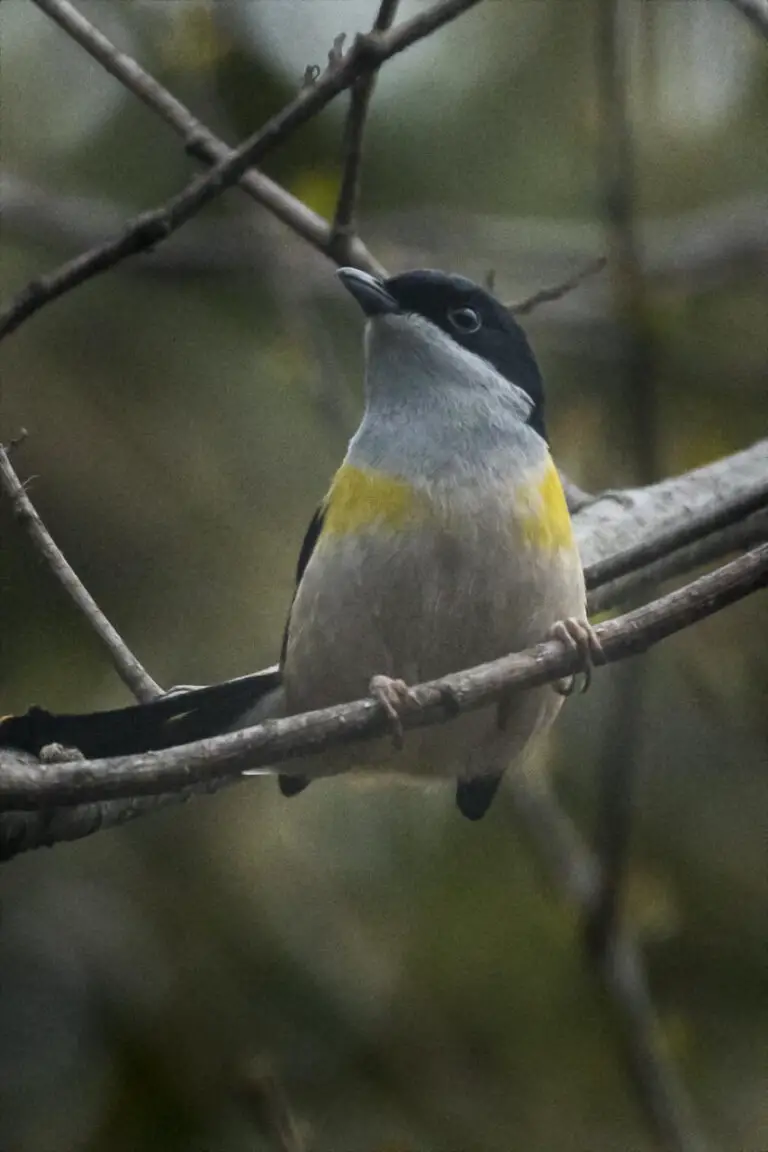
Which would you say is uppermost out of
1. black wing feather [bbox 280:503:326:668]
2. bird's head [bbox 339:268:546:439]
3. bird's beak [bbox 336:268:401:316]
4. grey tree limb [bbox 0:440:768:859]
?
bird's beak [bbox 336:268:401:316]

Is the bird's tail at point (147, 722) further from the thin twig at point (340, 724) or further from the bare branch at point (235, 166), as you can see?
the bare branch at point (235, 166)

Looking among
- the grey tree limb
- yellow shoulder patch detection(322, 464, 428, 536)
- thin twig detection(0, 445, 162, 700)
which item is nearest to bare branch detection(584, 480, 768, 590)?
the grey tree limb

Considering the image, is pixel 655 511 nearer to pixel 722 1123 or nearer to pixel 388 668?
pixel 388 668

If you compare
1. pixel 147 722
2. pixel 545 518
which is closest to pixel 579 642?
pixel 545 518

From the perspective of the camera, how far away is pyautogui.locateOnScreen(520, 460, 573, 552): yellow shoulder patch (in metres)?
1.17

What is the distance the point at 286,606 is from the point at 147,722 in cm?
20

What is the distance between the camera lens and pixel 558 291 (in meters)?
1.37

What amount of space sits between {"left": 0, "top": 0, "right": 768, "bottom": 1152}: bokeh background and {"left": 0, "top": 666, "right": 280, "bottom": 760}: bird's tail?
0.12ft

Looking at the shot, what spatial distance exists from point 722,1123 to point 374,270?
96cm

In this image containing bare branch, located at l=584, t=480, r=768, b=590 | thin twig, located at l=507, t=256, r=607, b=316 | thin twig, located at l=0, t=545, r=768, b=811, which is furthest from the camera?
thin twig, located at l=507, t=256, r=607, b=316

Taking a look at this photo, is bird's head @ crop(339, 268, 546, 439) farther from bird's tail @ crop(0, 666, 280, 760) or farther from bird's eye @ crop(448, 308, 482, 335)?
bird's tail @ crop(0, 666, 280, 760)

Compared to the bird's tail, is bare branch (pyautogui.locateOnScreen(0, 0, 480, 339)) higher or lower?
higher

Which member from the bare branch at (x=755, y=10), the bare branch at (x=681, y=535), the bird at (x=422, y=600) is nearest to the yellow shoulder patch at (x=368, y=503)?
the bird at (x=422, y=600)

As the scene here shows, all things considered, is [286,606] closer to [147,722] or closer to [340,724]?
[147,722]
